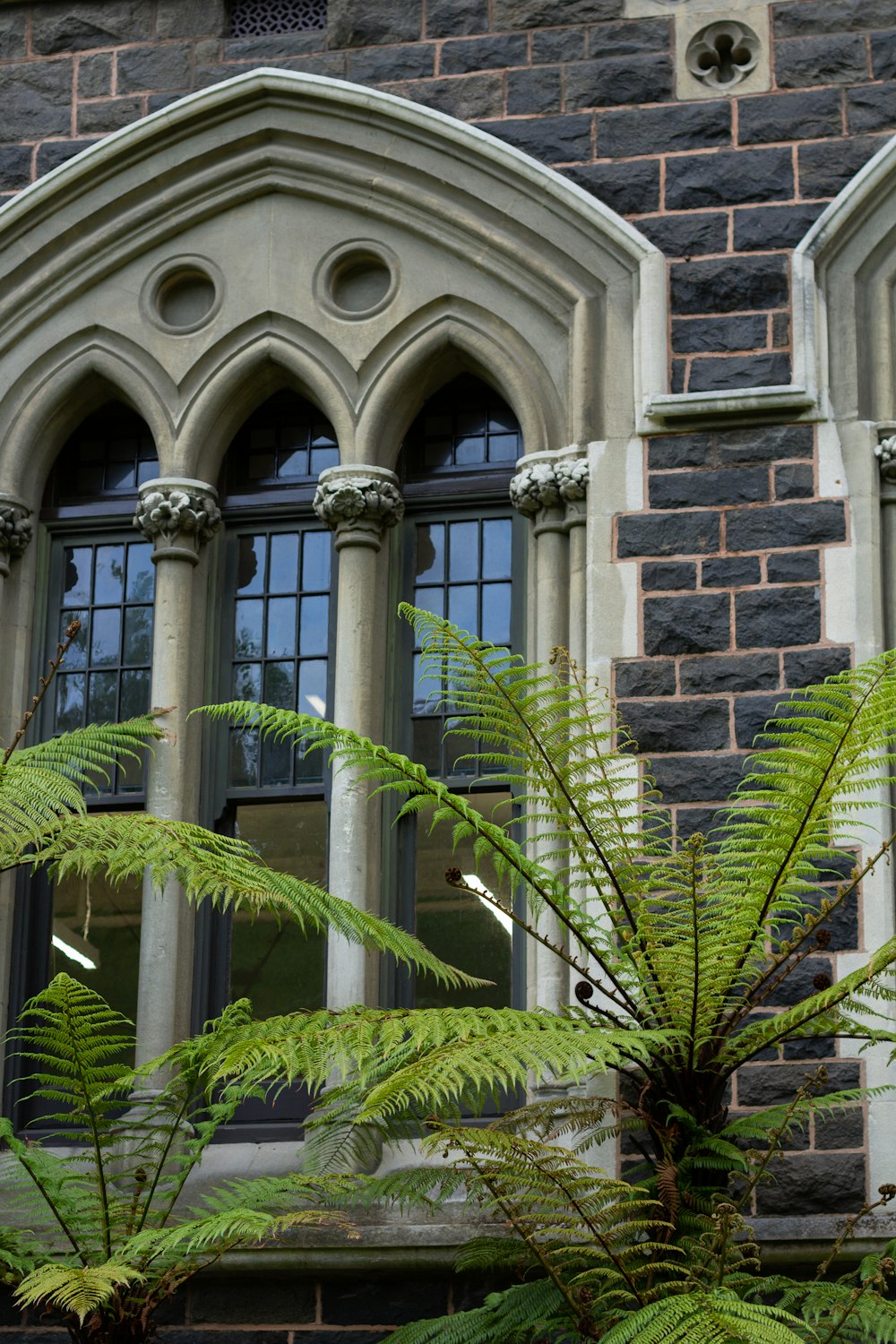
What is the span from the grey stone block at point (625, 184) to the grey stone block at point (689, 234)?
0.30ft

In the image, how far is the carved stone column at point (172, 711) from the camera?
8695 mm

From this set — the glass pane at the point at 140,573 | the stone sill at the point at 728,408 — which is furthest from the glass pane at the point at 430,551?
the glass pane at the point at 140,573

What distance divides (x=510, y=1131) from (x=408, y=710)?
230 centimetres

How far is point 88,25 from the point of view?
32.9 ft

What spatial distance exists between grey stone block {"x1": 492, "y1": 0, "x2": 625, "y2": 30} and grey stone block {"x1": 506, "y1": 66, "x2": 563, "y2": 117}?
0.75 feet

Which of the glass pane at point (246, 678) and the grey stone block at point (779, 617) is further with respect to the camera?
the glass pane at point (246, 678)

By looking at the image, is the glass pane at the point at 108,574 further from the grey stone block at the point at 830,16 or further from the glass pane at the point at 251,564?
the grey stone block at the point at 830,16

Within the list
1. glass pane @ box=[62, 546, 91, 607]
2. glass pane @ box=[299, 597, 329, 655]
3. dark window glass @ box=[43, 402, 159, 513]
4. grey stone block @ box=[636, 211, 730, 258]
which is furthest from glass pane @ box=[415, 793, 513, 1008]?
grey stone block @ box=[636, 211, 730, 258]

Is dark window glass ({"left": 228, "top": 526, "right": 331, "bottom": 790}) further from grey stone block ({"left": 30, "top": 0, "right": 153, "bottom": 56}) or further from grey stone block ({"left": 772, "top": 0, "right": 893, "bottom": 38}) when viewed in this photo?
grey stone block ({"left": 772, "top": 0, "right": 893, "bottom": 38})

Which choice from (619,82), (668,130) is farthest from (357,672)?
(619,82)

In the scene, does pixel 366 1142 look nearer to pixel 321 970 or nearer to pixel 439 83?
pixel 321 970

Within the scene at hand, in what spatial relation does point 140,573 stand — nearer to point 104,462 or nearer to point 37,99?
point 104,462

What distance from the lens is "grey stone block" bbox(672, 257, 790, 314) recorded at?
9.06m

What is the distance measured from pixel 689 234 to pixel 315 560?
193cm
